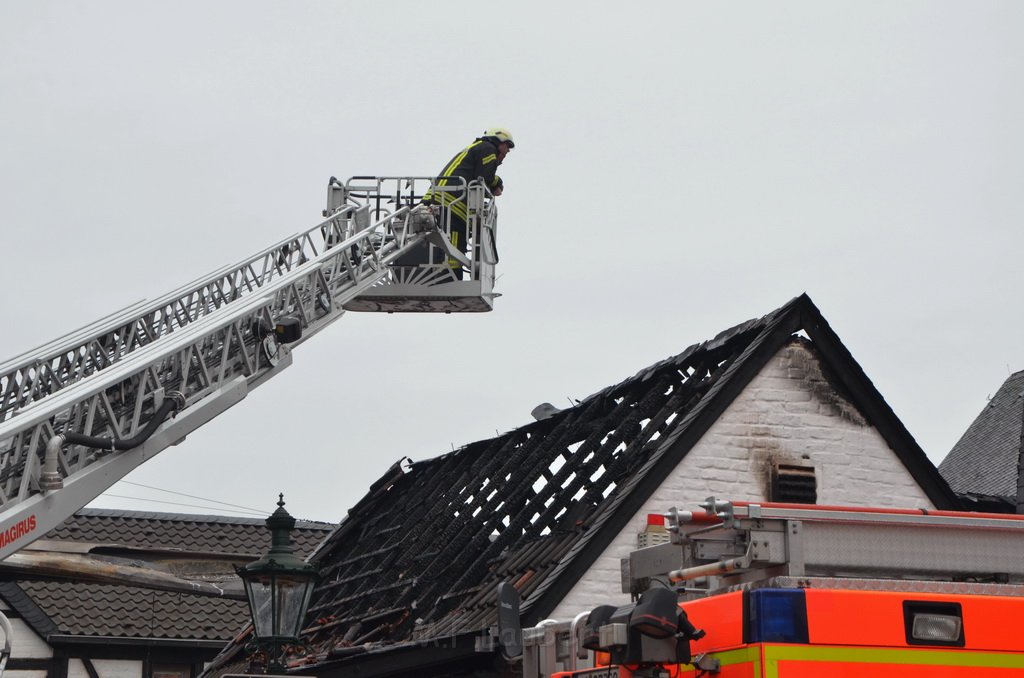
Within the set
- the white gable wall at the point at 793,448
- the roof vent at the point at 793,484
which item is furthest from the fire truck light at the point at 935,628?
the roof vent at the point at 793,484

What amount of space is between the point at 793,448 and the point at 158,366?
17.3 feet

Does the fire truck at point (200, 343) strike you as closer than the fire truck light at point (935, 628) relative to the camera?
No

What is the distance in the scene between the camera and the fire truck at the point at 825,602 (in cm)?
466

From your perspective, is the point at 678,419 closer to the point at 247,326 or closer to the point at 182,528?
the point at 247,326

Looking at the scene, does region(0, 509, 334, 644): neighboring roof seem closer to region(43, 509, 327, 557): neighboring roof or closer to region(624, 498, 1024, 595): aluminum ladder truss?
region(43, 509, 327, 557): neighboring roof

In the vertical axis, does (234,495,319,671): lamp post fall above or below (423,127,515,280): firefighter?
below

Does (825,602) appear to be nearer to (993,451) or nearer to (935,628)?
(935,628)

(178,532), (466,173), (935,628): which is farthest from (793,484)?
(178,532)

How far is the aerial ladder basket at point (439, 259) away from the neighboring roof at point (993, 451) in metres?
7.21

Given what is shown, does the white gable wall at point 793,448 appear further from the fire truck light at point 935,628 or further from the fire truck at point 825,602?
the fire truck light at point 935,628

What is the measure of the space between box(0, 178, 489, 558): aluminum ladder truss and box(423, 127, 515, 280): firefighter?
1.23 metres

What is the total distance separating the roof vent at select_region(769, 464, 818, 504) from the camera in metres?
12.3

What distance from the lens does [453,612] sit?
41.1 ft

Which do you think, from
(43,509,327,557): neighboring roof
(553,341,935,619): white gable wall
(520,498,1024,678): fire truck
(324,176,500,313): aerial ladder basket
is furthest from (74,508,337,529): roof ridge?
(520,498,1024,678): fire truck
